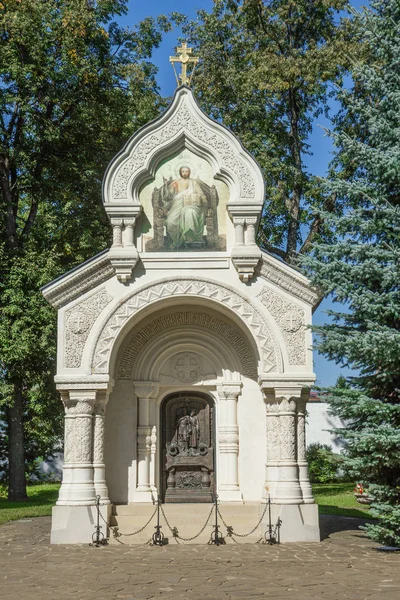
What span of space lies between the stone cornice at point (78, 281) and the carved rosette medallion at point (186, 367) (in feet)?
7.83

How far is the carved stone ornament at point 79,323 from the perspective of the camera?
519 inches

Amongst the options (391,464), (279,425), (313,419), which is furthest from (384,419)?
(313,419)

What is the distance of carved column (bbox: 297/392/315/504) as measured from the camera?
12901 mm

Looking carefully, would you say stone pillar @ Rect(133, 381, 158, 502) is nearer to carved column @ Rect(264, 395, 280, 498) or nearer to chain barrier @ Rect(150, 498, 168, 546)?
chain barrier @ Rect(150, 498, 168, 546)

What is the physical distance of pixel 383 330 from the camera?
37.1 ft

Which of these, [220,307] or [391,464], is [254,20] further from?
[391,464]

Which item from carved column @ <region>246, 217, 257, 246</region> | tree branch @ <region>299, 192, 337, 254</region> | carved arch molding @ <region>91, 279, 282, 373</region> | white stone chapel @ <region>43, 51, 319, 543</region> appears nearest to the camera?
white stone chapel @ <region>43, 51, 319, 543</region>

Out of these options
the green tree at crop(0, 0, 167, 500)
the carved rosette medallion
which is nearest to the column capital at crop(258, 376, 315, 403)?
the carved rosette medallion

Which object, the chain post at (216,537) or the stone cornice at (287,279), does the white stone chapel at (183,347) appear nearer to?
the stone cornice at (287,279)

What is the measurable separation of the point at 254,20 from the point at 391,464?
1841 centimetres

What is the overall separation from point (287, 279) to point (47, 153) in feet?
38.2

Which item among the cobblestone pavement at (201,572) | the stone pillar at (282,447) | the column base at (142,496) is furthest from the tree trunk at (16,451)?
the stone pillar at (282,447)

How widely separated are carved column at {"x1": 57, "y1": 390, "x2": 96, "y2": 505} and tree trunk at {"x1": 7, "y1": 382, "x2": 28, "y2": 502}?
28.2 feet

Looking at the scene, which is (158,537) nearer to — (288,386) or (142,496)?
(142,496)
